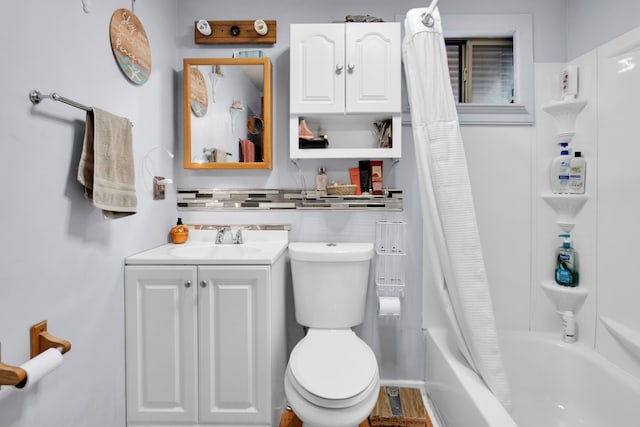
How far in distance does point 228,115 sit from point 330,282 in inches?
42.1

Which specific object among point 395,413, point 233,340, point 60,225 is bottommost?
point 395,413

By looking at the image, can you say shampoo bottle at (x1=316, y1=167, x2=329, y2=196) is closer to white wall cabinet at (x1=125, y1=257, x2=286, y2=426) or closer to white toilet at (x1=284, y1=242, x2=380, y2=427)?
white toilet at (x1=284, y1=242, x2=380, y2=427)

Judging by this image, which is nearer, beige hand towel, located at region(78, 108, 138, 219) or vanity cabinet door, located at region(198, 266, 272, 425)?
beige hand towel, located at region(78, 108, 138, 219)

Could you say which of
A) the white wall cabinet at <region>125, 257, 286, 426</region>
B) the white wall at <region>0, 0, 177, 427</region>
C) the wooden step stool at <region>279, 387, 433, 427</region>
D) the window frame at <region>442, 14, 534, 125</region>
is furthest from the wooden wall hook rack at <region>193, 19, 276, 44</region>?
the wooden step stool at <region>279, 387, 433, 427</region>

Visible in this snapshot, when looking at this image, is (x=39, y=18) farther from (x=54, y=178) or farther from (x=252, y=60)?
(x=252, y=60)

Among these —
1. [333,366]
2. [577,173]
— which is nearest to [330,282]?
[333,366]

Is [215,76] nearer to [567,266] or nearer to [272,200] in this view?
[272,200]

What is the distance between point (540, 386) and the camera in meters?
1.83

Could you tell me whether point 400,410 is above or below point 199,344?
below

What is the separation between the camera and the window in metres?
2.08

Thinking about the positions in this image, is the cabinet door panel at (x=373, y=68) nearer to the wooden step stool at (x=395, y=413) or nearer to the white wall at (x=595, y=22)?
the white wall at (x=595, y=22)

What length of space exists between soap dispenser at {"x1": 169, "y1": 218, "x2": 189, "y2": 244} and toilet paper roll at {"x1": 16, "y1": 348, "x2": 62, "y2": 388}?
3.18 feet

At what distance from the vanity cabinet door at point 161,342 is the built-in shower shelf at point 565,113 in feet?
6.57

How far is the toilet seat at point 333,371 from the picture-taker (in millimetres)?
1284
